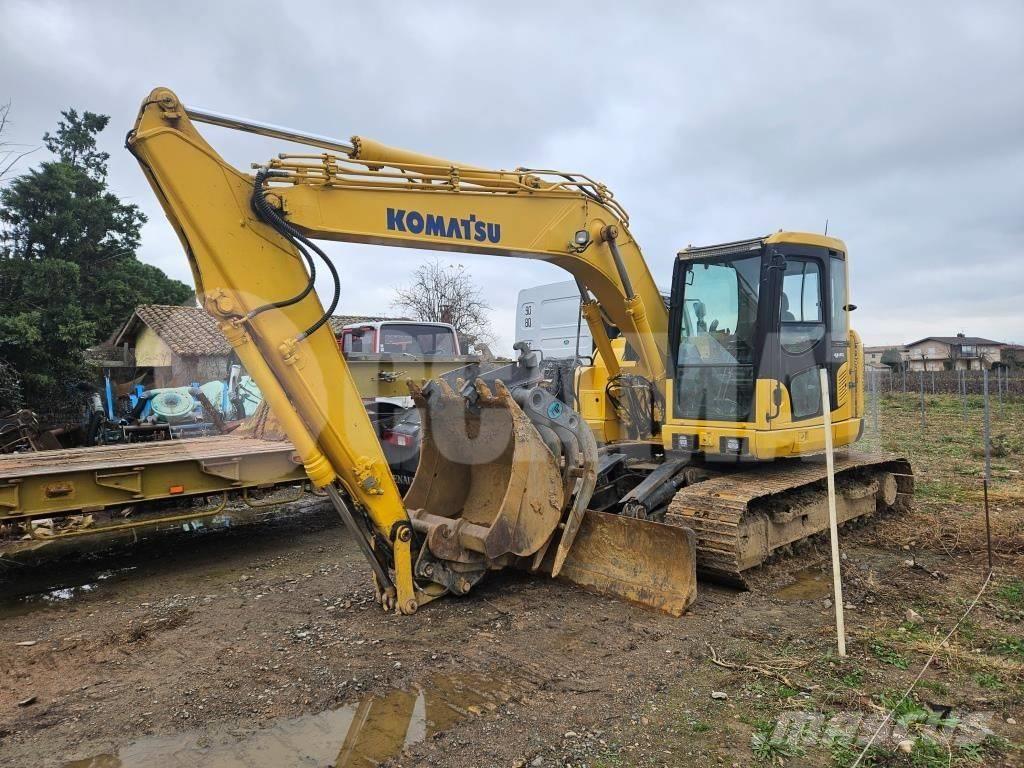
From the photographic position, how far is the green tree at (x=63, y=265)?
12258mm

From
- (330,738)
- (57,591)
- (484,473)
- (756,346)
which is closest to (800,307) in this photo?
(756,346)

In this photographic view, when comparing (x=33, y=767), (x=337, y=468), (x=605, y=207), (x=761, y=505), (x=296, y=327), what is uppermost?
(x=605, y=207)

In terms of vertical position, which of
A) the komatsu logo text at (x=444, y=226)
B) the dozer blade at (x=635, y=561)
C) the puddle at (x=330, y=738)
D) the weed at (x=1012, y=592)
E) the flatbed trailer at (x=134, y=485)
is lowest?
the puddle at (x=330, y=738)

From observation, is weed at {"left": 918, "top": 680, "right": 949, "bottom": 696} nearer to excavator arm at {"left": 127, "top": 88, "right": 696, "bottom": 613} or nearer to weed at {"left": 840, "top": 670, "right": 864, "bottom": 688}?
weed at {"left": 840, "top": 670, "right": 864, "bottom": 688}

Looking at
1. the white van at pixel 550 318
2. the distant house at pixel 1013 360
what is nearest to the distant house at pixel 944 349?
the distant house at pixel 1013 360

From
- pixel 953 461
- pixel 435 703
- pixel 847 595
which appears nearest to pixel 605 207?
pixel 847 595

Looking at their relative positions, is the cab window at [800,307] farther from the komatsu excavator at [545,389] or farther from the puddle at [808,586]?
the puddle at [808,586]

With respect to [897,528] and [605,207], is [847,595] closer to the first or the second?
[897,528]

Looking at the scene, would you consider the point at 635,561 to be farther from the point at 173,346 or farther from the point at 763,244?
the point at 173,346

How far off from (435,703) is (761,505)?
9.84ft

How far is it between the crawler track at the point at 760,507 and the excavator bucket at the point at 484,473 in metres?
1.05

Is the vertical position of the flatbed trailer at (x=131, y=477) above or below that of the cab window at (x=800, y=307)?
below

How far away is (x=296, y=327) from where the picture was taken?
389cm

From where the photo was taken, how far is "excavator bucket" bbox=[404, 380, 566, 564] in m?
4.32
